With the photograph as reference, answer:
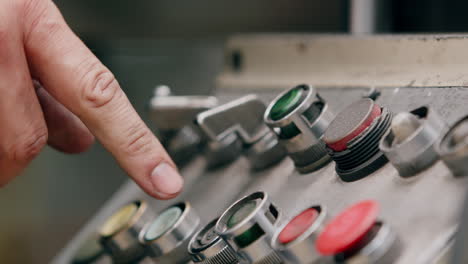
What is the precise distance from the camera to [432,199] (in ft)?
1.45

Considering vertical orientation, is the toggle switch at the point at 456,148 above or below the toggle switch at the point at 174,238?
above

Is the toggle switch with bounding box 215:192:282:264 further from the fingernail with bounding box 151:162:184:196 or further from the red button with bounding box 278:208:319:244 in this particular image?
the fingernail with bounding box 151:162:184:196

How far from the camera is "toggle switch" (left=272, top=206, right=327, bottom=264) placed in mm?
422

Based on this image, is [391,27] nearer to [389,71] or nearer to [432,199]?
[389,71]

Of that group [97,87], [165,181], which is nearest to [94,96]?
[97,87]

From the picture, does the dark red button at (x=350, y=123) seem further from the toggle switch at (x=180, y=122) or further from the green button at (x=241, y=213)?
the toggle switch at (x=180, y=122)

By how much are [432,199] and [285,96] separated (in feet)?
0.73

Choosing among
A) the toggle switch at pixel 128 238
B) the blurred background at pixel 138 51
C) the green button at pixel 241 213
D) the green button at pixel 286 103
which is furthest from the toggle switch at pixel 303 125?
the blurred background at pixel 138 51

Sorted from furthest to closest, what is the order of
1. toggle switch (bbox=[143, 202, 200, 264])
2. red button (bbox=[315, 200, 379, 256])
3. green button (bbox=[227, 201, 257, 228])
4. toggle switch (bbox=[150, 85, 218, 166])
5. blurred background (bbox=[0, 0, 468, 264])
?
1. blurred background (bbox=[0, 0, 468, 264])
2. toggle switch (bbox=[150, 85, 218, 166])
3. toggle switch (bbox=[143, 202, 200, 264])
4. green button (bbox=[227, 201, 257, 228])
5. red button (bbox=[315, 200, 379, 256])

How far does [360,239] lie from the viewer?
1.35 ft

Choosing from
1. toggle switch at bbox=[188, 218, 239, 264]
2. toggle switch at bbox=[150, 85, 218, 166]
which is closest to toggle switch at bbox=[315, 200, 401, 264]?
toggle switch at bbox=[188, 218, 239, 264]

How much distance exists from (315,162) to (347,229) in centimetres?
19

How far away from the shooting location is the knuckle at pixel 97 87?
2.15ft

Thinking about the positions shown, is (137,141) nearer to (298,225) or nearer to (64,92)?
(64,92)
